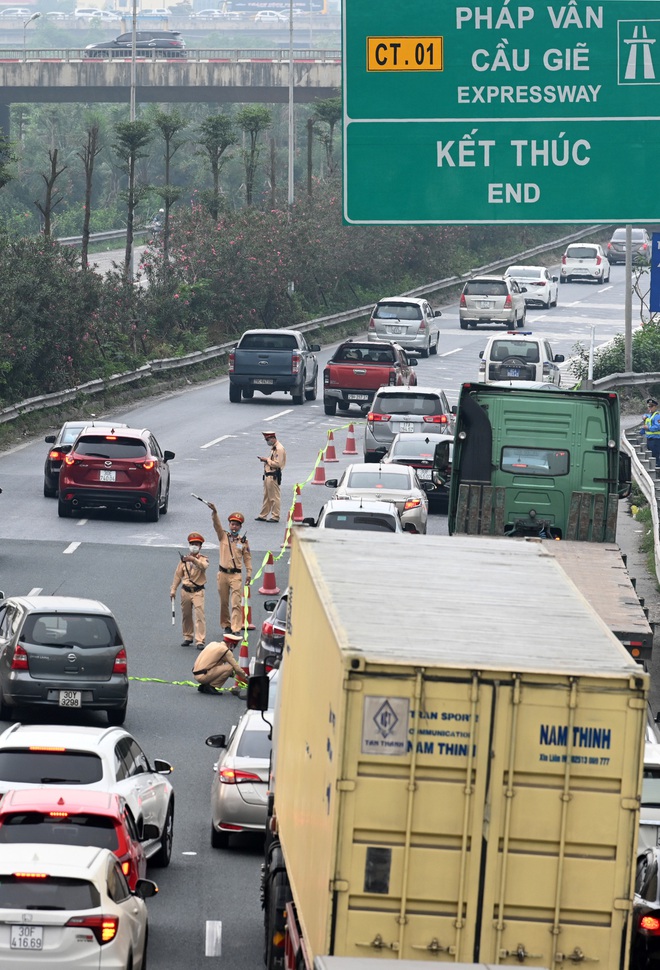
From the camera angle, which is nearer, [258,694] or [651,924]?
[651,924]

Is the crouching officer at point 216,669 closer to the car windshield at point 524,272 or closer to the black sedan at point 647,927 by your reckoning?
the black sedan at point 647,927

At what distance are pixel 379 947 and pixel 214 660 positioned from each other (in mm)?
13413

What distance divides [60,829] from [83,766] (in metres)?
2.15

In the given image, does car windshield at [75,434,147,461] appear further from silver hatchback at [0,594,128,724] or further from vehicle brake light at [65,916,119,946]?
vehicle brake light at [65,916,119,946]

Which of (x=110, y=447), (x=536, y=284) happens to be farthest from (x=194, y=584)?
(x=536, y=284)

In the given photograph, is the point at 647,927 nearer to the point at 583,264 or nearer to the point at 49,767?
the point at 49,767

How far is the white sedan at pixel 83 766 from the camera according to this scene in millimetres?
14656

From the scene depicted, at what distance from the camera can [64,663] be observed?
814 inches

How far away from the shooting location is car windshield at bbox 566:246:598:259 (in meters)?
80.9

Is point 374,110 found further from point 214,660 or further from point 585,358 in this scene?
point 585,358

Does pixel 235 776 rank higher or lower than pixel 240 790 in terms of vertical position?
higher

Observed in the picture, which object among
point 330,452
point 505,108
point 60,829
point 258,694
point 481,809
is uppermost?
point 505,108

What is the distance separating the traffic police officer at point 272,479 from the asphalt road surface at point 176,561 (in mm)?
296

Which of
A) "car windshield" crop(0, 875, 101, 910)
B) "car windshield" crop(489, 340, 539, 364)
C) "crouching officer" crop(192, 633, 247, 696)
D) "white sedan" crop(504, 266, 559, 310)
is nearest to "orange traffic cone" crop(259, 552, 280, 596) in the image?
"crouching officer" crop(192, 633, 247, 696)
